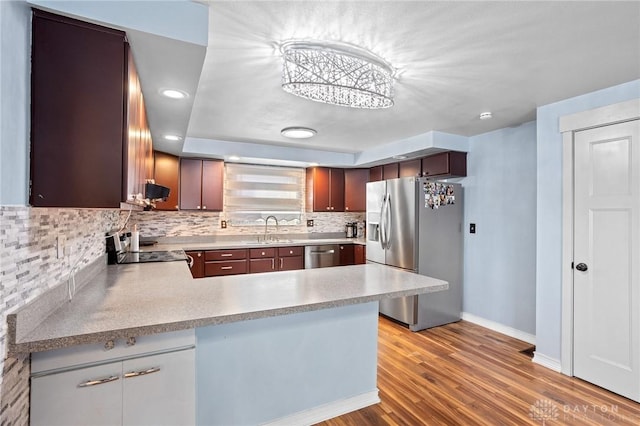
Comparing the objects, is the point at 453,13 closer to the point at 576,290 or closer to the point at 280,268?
the point at 576,290

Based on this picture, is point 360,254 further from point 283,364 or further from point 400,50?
point 400,50

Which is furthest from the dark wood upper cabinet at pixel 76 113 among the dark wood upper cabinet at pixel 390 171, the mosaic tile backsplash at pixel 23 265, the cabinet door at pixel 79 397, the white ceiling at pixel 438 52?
the dark wood upper cabinet at pixel 390 171

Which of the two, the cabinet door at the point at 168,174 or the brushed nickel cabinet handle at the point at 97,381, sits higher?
the cabinet door at the point at 168,174

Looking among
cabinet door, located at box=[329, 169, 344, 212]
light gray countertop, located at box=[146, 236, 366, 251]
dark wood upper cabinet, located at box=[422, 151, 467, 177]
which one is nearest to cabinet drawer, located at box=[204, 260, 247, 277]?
light gray countertop, located at box=[146, 236, 366, 251]

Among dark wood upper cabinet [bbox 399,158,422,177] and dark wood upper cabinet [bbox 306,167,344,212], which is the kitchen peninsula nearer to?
dark wood upper cabinet [bbox 399,158,422,177]

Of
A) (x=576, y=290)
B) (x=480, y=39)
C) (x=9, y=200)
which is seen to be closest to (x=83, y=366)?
(x=9, y=200)

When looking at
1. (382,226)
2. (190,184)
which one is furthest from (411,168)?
(190,184)

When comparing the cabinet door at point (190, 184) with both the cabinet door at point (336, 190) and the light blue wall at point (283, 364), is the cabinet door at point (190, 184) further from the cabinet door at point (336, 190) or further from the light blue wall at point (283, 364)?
the light blue wall at point (283, 364)

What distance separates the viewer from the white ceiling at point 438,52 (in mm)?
1537

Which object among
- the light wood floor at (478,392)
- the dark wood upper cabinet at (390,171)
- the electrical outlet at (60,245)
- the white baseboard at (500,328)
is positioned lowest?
the light wood floor at (478,392)

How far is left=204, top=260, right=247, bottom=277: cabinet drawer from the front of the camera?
4.35 metres

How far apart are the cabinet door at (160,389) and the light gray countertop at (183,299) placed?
0.68 feet

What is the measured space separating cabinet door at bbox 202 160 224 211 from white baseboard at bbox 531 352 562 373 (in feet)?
13.1

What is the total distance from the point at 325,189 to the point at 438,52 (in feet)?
11.6
